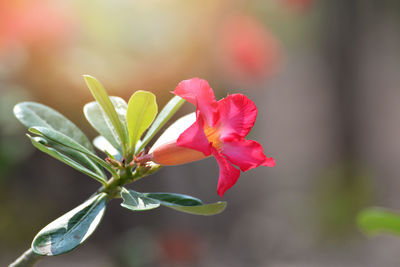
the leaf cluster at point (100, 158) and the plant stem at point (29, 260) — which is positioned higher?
the leaf cluster at point (100, 158)

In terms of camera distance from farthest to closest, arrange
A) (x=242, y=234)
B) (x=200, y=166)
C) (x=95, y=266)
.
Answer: (x=200, y=166)
(x=242, y=234)
(x=95, y=266)

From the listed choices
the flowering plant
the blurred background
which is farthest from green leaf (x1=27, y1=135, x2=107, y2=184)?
the blurred background

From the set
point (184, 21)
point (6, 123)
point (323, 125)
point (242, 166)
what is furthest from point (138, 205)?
point (323, 125)

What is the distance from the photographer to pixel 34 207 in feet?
5.81

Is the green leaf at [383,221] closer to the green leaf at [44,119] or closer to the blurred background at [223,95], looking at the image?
the green leaf at [44,119]

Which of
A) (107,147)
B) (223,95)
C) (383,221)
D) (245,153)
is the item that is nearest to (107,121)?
(107,147)

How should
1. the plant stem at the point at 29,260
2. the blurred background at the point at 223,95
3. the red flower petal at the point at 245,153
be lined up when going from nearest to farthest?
the plant stem at the point at 29,260
the red flower petal at the point at 245,153
the blurred background at the point at 223,95

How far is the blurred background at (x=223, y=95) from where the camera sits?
1.47 m

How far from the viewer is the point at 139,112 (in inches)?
14.6

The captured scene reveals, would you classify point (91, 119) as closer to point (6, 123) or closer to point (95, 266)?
point (6, 123)

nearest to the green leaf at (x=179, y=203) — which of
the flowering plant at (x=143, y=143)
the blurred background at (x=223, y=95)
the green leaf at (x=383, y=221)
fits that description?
the flowering plant at (x=143, y=143)

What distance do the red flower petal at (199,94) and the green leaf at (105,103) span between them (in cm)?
5

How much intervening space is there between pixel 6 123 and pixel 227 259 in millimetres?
1768

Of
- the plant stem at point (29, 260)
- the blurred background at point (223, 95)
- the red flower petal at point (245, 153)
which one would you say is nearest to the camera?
the plant stem at point (29, 260)
